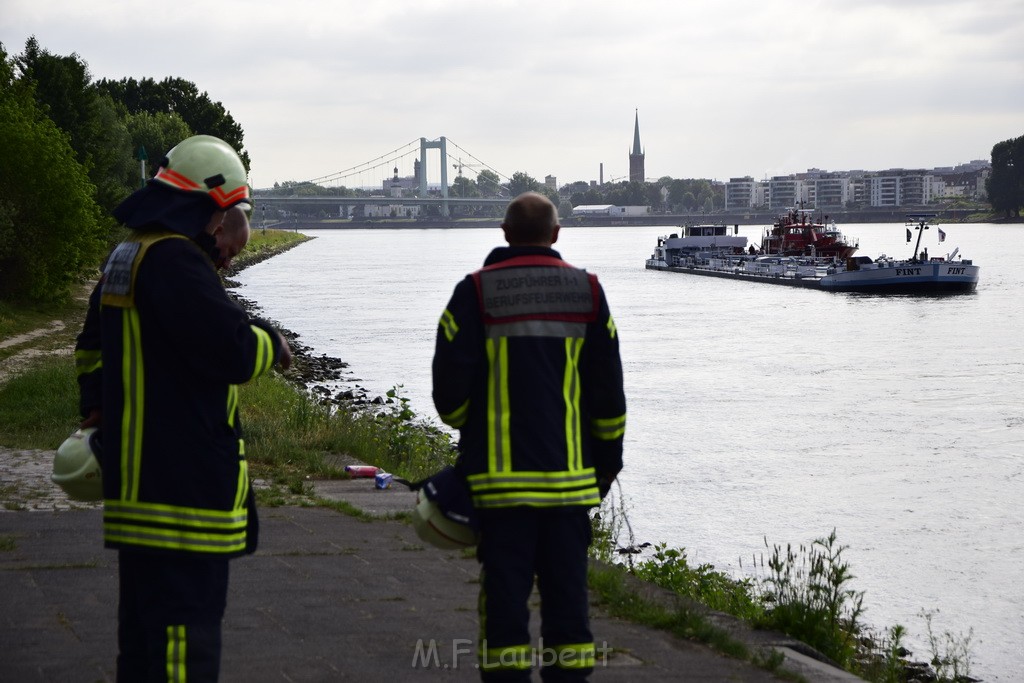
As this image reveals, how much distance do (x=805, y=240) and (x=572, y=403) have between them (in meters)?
73.9

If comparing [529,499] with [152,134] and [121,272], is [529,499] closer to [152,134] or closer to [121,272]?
[121,272]

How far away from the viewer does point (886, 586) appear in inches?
468

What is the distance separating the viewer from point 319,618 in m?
5.83

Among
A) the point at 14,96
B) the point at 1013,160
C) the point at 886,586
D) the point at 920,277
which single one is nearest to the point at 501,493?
the point at 886,586

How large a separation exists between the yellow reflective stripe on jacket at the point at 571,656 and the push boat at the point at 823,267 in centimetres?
4930

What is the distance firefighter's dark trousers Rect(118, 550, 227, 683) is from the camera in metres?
3.65

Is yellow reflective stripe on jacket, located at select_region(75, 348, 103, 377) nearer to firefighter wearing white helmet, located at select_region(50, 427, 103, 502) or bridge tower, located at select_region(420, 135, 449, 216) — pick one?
firefighter wearing white helmet, located at select_region(50, 427, 103, 502)

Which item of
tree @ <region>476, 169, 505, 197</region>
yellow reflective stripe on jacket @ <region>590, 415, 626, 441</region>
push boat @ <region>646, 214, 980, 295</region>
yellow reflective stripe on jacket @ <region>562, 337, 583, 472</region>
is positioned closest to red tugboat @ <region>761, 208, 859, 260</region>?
push boat @ <region>646, 214, 980, 295</region>

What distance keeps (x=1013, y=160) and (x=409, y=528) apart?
164815 millimetres

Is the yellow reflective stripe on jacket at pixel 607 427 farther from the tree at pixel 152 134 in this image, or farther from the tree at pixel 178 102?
the tree at pixel 178 102

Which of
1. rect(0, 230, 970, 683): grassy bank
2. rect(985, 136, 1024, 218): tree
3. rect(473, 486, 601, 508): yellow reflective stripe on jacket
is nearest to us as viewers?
rect(473, 486, 601, 508): yellow reflective stripe on jacket

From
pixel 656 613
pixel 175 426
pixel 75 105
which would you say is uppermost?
pixel 75 105

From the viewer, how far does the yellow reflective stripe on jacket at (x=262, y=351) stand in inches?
147

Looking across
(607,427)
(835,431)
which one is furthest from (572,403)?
(835,431)
